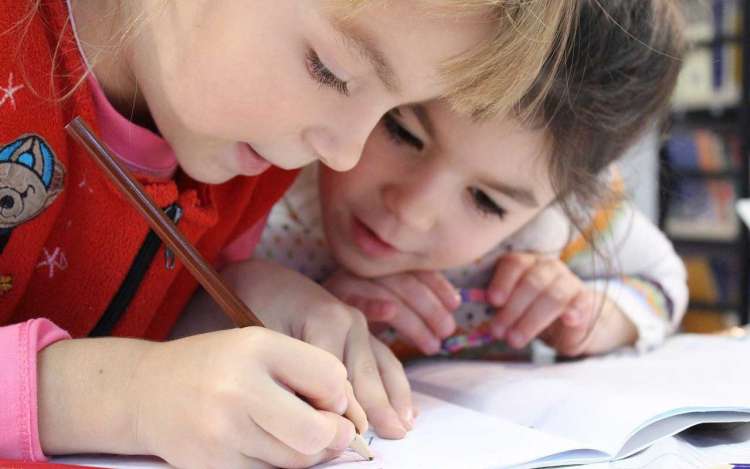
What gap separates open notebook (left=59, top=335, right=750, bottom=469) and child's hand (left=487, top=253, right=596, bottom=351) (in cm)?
5

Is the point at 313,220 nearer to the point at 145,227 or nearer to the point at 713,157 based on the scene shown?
the point at 145,227

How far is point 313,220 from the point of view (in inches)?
32.9

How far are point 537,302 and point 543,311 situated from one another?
0.01 metres

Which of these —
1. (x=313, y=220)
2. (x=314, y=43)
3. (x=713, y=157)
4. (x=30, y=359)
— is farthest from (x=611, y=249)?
(x=713, y=157)

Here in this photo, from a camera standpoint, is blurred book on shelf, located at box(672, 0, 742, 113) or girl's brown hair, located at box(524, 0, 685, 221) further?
blurred book on shelf, located at box(672, 0, 742, 113)

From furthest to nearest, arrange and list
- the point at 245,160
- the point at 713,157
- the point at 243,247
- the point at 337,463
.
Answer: the point at 713,157 → the point at 243,247 → the point at 245,160 → the point at 337,463

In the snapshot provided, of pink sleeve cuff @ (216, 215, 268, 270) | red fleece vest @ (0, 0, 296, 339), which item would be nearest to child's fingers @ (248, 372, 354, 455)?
red fleece vest @ (0, 0, 296, 339)

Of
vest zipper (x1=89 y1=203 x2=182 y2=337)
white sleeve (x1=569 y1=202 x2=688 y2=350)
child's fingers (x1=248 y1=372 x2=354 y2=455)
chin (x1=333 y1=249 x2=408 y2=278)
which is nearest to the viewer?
child's fingers (x1=248 y1=372 x2=354 y2=455)

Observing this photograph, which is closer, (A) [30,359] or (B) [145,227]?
(A) [30,359]

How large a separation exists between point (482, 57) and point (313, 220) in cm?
38

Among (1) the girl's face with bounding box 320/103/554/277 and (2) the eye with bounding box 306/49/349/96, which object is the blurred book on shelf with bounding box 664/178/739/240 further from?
(2) the eye with bounding box 306/49/349/96

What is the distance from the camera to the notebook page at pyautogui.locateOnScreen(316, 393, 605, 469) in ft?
1.40

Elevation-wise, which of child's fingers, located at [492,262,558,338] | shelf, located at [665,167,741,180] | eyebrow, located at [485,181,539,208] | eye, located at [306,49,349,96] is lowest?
shelf, located at [665,167,741,180]

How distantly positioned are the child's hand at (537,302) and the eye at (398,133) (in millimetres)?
202
